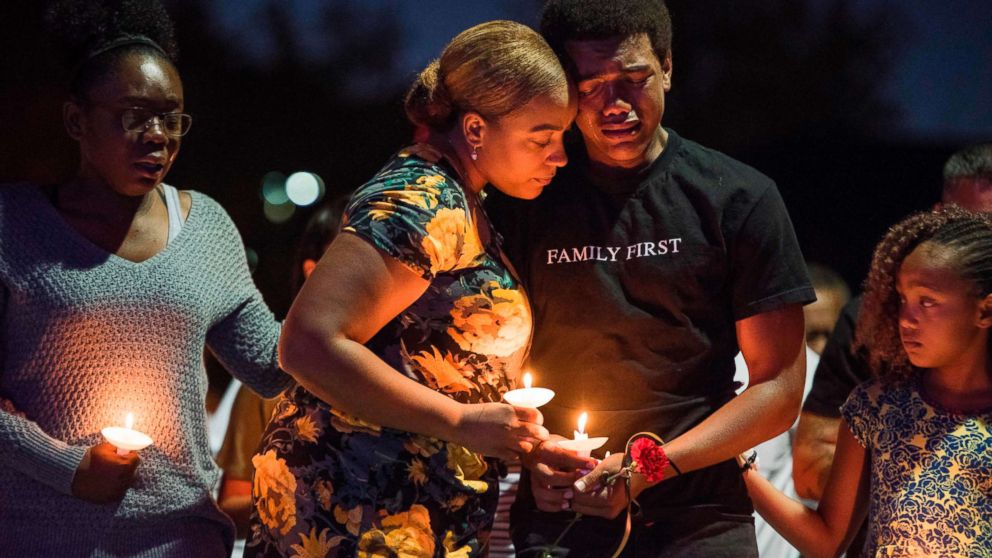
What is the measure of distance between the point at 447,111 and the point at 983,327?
4.84 feet

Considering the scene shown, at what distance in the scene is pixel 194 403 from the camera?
10.3 feet

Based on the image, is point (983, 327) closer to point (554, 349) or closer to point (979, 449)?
point (979, 449)

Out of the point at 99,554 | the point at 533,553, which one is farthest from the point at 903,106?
the point at 99,554

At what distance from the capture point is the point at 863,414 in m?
3.19

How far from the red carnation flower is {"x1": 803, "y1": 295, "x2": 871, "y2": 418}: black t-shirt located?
1.54 m

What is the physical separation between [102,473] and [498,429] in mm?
999

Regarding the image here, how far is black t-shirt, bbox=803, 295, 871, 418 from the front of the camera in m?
4.08

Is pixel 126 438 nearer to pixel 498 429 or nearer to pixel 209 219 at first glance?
pixel 209 219

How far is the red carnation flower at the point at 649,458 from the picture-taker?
105 inches

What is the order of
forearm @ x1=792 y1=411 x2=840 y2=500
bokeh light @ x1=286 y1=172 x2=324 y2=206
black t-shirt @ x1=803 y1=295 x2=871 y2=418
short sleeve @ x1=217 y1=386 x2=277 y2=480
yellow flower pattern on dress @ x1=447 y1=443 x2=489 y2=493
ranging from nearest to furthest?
yellow flower pattern on dress @ x1=447 y1=443 x2=489 y2=493
forearm @ x1=792 y1=411 x2=840 y2=500
black t-shirt @ x1=803 y1=295 x2=871 y2=418
short sleeve @ x1=217 y1=386 x2=277 y2=480
bokeh light @ x1=286 y1=172 x2=324 y2=206

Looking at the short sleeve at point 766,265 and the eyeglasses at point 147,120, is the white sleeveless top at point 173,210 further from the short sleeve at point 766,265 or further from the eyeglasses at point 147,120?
the short sleeve at point 766,265

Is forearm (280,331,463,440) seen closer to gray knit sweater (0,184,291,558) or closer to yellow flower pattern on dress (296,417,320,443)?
yellow flower pattern on dress (296,417,320,443)

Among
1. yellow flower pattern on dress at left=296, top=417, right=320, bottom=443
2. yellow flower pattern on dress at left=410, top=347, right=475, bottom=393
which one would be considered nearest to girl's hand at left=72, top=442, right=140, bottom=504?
yellow flower pattern on dress at left=296, top=417, right=320, bottom=443

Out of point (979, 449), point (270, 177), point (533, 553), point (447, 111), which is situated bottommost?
point (270, 177)
